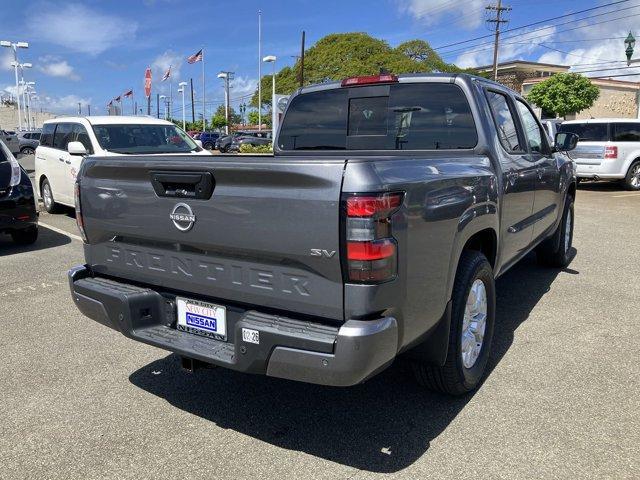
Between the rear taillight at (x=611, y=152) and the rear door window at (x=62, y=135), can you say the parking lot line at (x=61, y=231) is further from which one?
the rear taillight at (x=611, y=152)

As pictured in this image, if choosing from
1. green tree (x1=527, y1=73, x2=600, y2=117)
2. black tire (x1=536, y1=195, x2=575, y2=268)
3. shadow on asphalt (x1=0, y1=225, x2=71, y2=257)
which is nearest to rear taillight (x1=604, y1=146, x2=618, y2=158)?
black tire (x1=536, y1=195, x2=575, y2=268)

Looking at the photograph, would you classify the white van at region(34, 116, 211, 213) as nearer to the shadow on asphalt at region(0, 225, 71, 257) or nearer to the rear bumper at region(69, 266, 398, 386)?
the shadow on asphalt at region(0, 225, 71, 257)

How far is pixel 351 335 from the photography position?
2.27 m

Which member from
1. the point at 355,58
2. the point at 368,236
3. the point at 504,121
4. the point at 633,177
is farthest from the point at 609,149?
the point at 355,58

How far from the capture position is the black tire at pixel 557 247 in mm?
6266

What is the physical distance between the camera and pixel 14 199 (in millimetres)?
7145

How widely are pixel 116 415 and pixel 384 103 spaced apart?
2.79 metres

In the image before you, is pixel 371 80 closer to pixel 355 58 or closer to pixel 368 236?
pixel 368 236

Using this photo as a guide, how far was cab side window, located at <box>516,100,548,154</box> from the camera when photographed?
4754 millimetres

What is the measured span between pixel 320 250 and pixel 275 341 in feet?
1.49

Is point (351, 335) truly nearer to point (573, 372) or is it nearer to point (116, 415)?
point (116, 415)

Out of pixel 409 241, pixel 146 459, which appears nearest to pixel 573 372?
pixel 409 241

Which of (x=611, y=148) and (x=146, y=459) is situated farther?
(x=611, y=148)

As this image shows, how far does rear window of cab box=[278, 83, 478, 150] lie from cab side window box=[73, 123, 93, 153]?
535 cm
